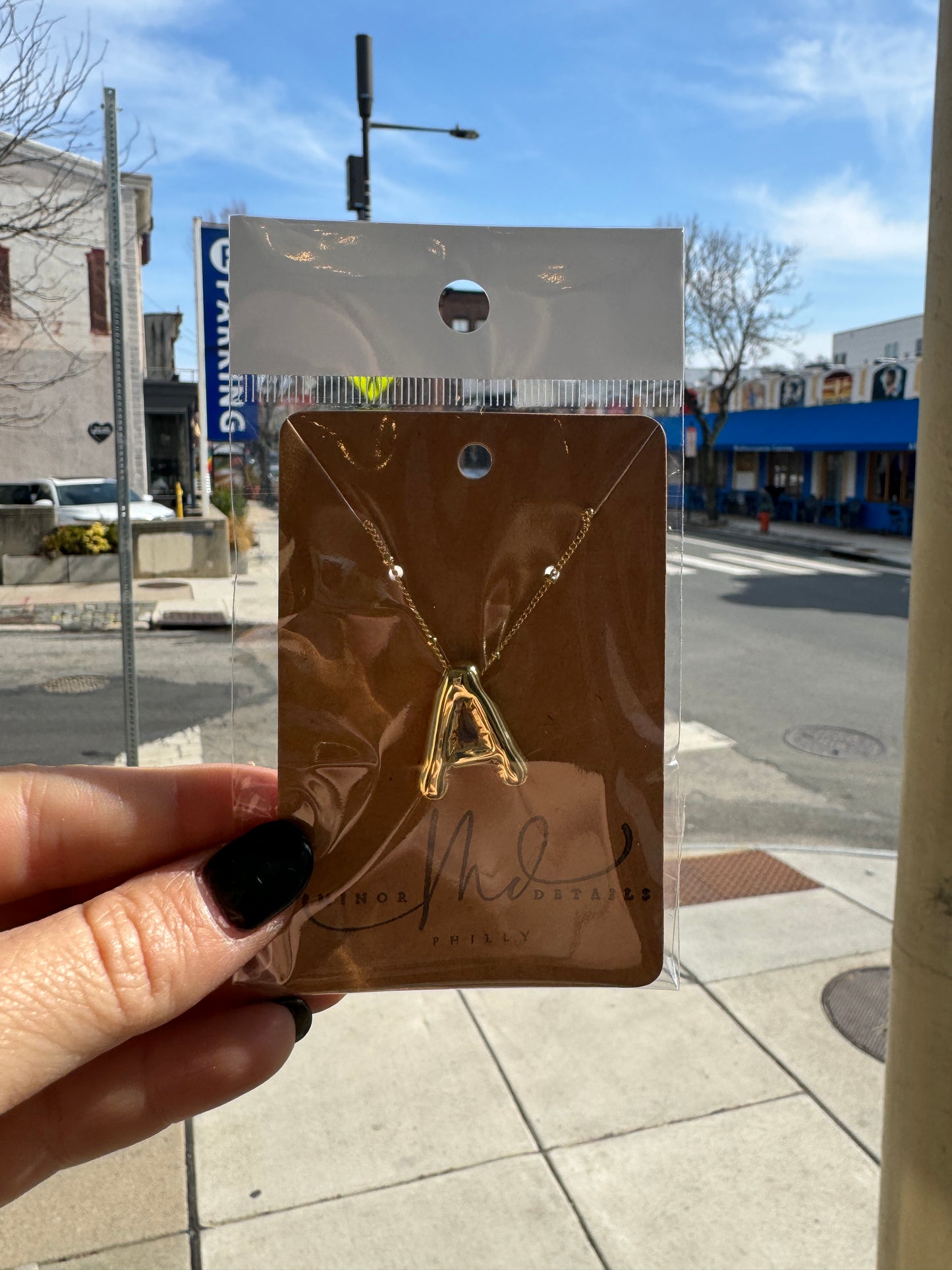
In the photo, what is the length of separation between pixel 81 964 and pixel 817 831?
5475 mm

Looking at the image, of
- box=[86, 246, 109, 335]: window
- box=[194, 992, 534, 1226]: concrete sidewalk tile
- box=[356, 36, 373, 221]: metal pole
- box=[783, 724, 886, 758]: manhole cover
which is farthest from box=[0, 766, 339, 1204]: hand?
box=[356, 36, 373, 221]: metal pole

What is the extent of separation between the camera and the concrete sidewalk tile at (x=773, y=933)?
13.7ft

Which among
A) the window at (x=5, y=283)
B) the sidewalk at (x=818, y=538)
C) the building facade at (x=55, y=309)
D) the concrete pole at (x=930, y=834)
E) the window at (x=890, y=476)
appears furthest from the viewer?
the window at (x=890, y=476)

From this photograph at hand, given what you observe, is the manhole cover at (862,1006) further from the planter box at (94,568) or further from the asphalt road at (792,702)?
the planter box at (94,568)

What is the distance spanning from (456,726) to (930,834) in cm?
95

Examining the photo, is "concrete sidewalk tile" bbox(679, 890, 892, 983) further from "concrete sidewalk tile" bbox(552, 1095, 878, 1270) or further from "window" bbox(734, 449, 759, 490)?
"window" bbox(734, 449, 759, 490)

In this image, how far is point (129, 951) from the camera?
3.70 ft

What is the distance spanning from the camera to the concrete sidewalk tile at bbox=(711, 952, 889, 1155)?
3246 mm

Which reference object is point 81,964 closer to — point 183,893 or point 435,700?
point 183,893

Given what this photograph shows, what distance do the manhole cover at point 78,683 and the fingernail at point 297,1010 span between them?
7.56m

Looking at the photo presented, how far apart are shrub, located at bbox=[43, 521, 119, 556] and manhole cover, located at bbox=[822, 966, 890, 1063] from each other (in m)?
5.03

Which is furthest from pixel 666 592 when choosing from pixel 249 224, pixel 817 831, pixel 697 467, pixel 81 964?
pixel 697 467

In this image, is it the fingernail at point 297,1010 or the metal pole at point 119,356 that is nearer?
the fingernail at point 297,1010

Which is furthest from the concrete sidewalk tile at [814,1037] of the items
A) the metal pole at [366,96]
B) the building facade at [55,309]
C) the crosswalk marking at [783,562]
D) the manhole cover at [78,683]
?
the crosswalk marking at [783,562]
